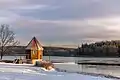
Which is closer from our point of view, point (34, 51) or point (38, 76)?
point (38, 76)

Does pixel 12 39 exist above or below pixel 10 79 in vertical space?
above

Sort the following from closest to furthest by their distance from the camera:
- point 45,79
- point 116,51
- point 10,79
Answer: point 10,79, point 45,79, point 116,51

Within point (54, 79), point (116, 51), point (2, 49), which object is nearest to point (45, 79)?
point (54, 79)

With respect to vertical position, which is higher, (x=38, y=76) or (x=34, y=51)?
(x=34, y=51)

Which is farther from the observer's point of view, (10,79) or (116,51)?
(116,51)

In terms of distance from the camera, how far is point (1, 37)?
83.4 meters

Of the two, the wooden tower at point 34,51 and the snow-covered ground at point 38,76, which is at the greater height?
the wooden tower at point 34,51

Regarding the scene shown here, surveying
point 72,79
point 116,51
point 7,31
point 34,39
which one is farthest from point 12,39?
point 116,51

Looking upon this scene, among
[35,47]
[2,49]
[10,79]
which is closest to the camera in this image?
[10,79]

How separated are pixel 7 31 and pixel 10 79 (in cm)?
5886

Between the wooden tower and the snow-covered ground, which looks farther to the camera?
the wooden tower

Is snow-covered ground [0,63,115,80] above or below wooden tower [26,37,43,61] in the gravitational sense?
below

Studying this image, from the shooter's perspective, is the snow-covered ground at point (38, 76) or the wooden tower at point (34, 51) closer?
the snow-covered ground at point (38, 76)

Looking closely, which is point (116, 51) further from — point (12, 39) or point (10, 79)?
point (10, 79)
